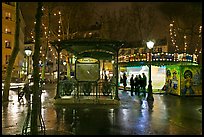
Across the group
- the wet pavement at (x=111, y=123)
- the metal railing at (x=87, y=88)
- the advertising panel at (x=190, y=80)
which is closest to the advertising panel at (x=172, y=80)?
the advertising panel at (x=190, y=80)

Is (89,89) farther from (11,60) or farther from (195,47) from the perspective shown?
(195,47)

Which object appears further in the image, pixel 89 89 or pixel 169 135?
pixel 89 89

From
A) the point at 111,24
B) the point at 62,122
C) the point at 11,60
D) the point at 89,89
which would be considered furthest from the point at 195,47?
the point at 62,122

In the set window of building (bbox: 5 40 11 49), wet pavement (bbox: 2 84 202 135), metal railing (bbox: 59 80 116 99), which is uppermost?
window of building (bbox: 5 40 11 49)

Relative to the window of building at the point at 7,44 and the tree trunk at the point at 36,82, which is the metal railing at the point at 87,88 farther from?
the window of building at the point at 7,44

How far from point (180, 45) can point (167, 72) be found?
23418mm

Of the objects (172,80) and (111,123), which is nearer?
(111,123)

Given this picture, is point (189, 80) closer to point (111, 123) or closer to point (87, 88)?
point (87, 88)

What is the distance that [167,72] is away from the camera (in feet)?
96.9

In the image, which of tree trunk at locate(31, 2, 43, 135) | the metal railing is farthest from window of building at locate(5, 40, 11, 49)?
tree trunk at locate(31, 2, 43, 135)

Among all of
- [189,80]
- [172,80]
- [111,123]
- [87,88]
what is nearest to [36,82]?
[111,123]

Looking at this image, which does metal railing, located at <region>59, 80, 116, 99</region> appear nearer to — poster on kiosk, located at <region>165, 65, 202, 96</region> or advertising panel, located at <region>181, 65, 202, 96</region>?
poster on kiosk, located at <region>165, 65, 202, 96</region>

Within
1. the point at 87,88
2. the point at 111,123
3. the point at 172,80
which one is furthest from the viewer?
the point at 172,80

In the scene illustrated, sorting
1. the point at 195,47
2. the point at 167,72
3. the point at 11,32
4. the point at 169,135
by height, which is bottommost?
the point at 169,135
